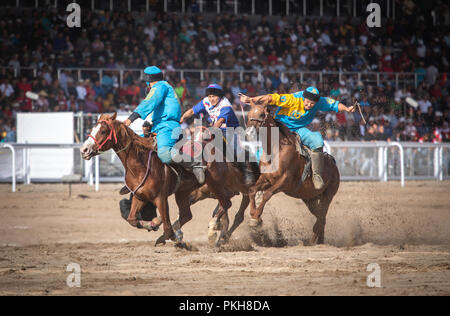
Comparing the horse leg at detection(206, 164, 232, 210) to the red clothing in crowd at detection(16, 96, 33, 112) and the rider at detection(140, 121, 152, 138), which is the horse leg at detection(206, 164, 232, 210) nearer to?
the rider at detection(140, 121, 152, 138)

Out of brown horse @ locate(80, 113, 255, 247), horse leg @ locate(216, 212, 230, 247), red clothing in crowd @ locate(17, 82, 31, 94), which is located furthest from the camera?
red clothing in crowd @ locate(17, 82, 31, 94)

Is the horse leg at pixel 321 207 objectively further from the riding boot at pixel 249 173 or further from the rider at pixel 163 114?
the rider at pixel 163 114

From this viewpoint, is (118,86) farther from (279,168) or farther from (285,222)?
(279,168)

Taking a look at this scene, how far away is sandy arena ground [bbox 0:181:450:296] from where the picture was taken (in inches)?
241

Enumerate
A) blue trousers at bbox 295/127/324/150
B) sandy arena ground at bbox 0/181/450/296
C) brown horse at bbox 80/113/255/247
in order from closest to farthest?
sandy arena ground at bbox 0/181/450/296
brown horse at bbox 80/113/255/247
blue trousers at bbox 295/127/324/150

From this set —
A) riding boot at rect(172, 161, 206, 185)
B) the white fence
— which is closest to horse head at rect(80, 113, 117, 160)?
riding boot at rect(172, 161, 206, 185)

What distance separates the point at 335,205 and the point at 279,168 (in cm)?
405

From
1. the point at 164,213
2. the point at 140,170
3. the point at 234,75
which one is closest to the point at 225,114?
the point at 140,170

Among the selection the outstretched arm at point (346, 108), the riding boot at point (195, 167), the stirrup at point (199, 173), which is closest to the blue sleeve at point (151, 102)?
the riding boot at point (195, 167)

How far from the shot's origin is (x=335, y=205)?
1271 cm

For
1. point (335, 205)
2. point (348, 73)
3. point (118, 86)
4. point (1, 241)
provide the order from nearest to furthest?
point (1, 241)
point (335, 205)
point (118, 86)
point (348, 73)

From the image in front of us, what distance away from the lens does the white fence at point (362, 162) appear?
560 inches

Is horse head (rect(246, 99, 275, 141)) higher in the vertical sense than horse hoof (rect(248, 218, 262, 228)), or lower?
higher
